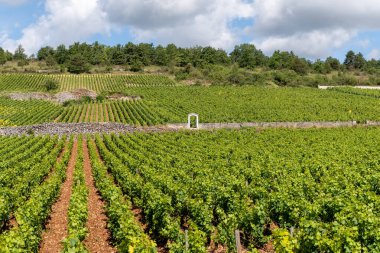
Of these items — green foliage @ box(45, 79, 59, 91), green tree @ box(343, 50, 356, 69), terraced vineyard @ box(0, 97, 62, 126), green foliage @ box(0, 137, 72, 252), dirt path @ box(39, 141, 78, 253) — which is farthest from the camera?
green tree @ box(343, 50, 356, 69)

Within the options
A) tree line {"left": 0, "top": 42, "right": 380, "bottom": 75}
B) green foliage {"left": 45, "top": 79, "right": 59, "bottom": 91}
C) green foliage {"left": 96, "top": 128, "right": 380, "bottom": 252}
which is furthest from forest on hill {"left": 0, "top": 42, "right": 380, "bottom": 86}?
green foliage {"left": 96, "top": 128, "right": 380, "bottom": 252}

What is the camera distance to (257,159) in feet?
91.3

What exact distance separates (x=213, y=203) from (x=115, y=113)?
175 ft

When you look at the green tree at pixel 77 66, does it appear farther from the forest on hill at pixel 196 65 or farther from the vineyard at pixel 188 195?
the vineyard at pixel 188 195

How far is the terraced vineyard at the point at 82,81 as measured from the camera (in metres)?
105

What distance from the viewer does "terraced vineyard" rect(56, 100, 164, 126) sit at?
2375 inches

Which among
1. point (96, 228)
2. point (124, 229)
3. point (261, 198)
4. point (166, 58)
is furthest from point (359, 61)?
point (124, 229)

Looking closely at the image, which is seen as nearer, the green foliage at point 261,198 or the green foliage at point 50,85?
the green foliage at point 261,198

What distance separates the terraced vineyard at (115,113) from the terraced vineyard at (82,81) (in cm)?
2723

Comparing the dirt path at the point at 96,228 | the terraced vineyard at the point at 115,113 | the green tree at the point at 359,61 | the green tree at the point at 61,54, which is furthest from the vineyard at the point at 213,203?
the green tree at the point at 359,61

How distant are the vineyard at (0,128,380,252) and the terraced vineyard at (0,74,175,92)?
7589 cm

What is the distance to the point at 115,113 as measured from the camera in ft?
224

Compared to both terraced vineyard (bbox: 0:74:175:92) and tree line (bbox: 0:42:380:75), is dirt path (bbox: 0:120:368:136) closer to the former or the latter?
Answer: terraced vineyard (bbox: 0:74:175:92)

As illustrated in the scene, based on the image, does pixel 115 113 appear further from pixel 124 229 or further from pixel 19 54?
pixel 19 54
